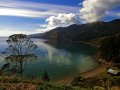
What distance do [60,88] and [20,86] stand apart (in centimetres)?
182

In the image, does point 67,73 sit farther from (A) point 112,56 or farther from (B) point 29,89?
(B) point 29,89

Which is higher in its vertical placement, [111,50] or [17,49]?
[17,49]

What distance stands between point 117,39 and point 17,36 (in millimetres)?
61693

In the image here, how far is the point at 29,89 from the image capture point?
10250mm

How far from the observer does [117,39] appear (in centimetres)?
11106

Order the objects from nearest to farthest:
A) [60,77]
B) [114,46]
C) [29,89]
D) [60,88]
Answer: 1. [29,89]
2. [60,88]
3. [60,77]
4. [114,46]

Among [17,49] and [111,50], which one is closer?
[17,49]

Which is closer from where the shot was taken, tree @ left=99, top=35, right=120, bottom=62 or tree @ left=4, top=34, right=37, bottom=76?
tree @ left=4, top=34, right=37, bottom=76

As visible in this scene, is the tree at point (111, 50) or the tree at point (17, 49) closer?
the tree at point (17, 49)

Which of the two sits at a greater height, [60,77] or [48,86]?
[48,86]

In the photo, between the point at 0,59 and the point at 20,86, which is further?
the point at 0,59

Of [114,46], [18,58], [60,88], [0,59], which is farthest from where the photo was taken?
[114,46]

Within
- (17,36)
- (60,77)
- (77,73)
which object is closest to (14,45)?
(17,36)

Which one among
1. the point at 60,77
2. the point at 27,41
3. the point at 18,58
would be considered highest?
the point at 27,41
